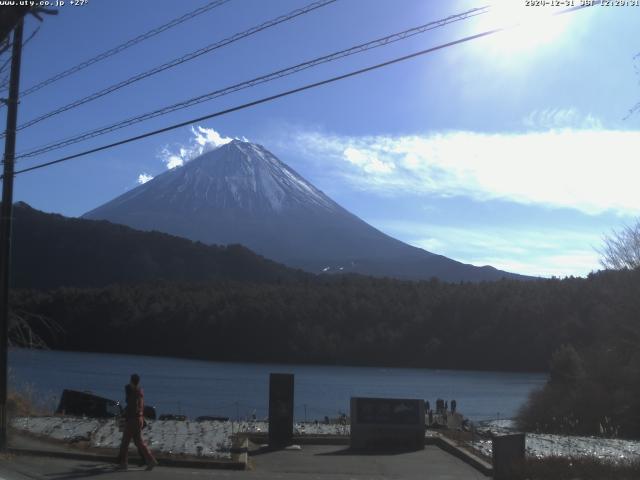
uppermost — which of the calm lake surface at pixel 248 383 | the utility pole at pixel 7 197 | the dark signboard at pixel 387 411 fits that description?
the utility pole at pixel 7 197

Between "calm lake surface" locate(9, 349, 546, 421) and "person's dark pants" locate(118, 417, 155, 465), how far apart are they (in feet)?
75.0

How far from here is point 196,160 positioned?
17725 cm

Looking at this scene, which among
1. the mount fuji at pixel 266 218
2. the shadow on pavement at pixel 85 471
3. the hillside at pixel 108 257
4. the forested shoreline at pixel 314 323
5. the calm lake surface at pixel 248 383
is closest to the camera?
the shadow on pavement at pixel 85 471

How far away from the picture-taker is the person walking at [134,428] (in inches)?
451

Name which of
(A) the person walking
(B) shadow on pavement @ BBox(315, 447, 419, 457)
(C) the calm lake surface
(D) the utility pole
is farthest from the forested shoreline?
(A) the person walking

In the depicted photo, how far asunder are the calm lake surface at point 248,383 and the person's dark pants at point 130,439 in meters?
22.9

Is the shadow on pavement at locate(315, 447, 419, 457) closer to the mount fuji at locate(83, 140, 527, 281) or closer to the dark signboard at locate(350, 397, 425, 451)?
the dark signboard at locate(350, 397, 425, 451)

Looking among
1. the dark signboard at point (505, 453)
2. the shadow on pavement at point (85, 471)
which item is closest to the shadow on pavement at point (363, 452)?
the dark signboard at point (505, 453)

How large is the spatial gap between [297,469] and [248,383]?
4264 centimetres

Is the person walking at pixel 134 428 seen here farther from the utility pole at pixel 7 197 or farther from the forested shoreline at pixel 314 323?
the forested shoreline at pixel 314 323

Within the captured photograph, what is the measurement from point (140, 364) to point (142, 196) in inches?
4251

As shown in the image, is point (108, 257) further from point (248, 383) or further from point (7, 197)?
point (7, 197)

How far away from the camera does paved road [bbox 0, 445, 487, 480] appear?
36.4 ft

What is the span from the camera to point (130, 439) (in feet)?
37.9
